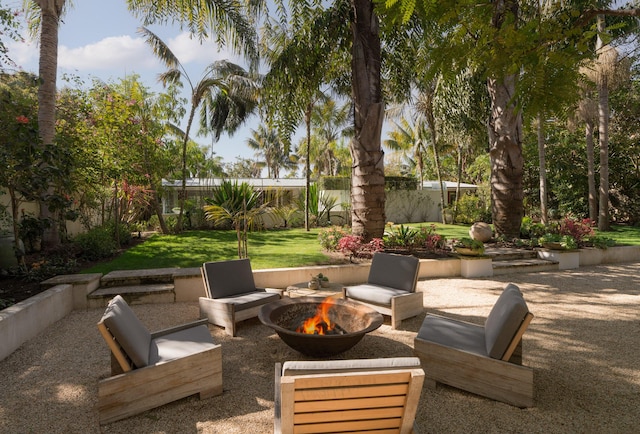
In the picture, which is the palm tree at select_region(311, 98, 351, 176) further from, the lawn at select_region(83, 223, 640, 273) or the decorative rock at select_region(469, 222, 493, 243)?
the decorative rock at select_region(469, 222, 493, 243)

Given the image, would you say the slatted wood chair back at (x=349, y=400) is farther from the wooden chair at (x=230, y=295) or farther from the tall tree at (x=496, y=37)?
the wooden chair at (x=230, y=295)

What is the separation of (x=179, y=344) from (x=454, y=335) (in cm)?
278

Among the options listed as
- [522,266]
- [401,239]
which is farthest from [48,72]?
[522,266]

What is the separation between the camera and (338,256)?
8.94 metres

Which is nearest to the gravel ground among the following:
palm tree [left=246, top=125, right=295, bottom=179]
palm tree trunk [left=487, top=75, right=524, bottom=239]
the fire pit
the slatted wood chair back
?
the fire pit

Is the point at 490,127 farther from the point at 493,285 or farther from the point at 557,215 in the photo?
the point at 557,215

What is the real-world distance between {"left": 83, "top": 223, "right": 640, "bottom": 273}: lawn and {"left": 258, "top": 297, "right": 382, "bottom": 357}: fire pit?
135 inches

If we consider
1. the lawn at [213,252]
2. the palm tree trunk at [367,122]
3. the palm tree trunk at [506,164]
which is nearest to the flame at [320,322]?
the lawn at [213,252]

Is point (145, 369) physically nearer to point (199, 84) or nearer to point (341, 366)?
point (341, 366)

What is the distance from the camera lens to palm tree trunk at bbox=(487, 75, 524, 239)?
36.0 ft

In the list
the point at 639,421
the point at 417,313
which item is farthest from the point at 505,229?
the point at 639,421

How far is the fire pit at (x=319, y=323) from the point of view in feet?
12.6

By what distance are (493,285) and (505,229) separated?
4103mm

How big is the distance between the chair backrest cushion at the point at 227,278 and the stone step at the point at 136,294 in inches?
63.3
